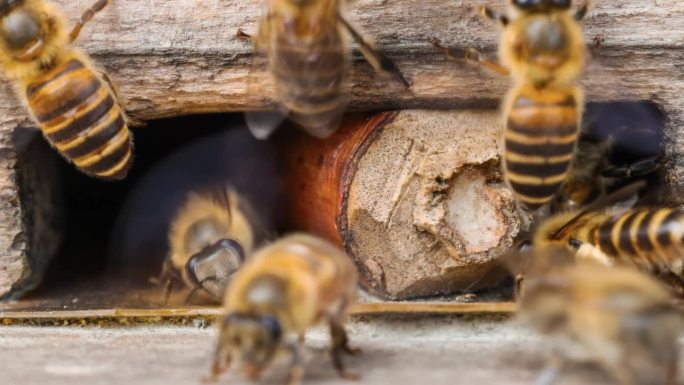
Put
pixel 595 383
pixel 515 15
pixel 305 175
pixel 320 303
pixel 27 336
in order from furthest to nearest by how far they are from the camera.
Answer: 1. pixel 305 175
2. pixel 515 15
3. pixel 27 336
4. pixel 320 303
5. pixel 595 383

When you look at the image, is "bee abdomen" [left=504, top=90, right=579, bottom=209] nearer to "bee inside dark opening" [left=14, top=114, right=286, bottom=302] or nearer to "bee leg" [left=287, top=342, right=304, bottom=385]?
"bee leg" [left=287, top=342, right=304, bottom=385]

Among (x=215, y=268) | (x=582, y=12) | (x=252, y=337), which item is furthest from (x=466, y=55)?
(x=252, y=337)

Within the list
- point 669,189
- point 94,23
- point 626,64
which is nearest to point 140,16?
point 94,23

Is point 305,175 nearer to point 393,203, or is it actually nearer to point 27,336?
point 393,203

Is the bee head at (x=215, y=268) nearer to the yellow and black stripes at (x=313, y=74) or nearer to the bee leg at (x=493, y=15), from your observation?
the yellow and black stripes at (x=313, y=74)

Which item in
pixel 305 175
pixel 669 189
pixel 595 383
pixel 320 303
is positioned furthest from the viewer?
pixel 305 175

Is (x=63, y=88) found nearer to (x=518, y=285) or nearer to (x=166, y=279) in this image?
(x=166, y=279)

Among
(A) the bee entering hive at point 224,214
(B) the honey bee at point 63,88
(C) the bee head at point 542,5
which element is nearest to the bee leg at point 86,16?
(B) the honey bee at point 63,88

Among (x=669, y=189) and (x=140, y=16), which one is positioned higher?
(x=140, y=16)
